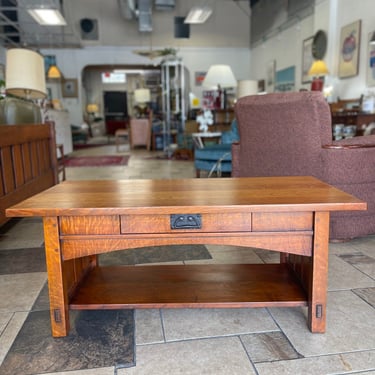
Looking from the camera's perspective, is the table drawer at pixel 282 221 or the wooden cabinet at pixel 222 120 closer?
the table drawer at pixel 282 221

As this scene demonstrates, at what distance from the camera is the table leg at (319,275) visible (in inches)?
48.4

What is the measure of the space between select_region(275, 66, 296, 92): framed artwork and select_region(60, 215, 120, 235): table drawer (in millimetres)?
8490

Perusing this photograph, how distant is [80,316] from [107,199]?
0.55 meters

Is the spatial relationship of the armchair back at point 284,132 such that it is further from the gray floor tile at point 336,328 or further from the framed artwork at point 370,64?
the framed artwork at point 370,64

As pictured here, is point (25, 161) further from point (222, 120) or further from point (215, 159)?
point (222, 120)

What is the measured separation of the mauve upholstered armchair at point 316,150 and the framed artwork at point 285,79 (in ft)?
22.9

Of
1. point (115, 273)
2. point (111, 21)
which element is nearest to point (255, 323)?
point (115, 273)

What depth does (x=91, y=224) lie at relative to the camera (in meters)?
1.23

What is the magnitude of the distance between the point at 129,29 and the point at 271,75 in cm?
459

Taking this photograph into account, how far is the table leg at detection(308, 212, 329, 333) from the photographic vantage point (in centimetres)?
123

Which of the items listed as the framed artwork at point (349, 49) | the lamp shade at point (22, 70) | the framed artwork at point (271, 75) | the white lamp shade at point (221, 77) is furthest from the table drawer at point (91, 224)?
the framed artwork at point (271, 75)

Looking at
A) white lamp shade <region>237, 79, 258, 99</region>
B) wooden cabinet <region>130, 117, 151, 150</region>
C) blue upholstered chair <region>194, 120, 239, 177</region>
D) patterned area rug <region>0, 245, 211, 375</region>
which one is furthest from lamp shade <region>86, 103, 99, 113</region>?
patterned area rug <region>0, 245, 211, 375</region>

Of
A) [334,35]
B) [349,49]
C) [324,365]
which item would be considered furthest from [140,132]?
[324,365]

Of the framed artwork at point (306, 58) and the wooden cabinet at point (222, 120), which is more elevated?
the framed artwork at point (306, 58)
